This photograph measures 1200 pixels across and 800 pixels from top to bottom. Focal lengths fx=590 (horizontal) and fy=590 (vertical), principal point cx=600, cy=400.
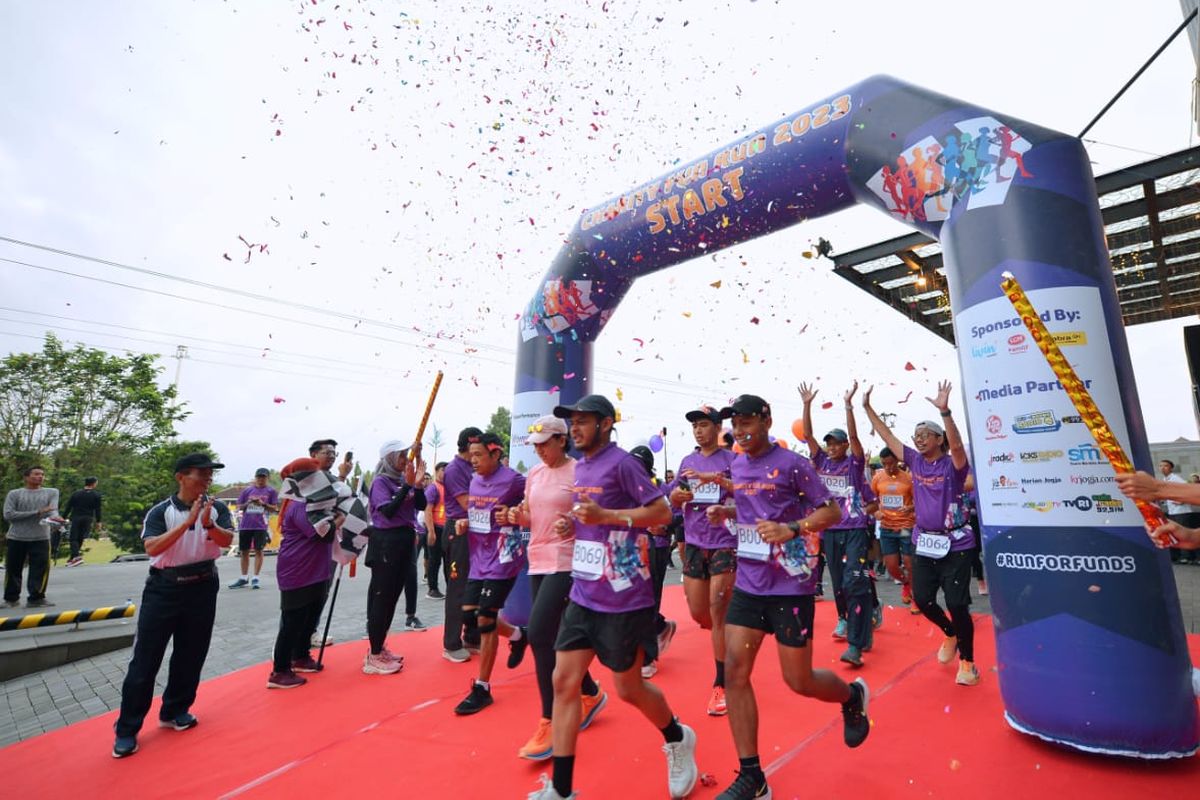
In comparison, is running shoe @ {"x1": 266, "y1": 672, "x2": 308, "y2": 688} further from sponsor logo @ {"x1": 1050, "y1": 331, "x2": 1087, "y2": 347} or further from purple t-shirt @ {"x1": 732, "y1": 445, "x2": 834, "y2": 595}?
sponsor logo @ {"x1": 1050, "y1": 331, "x2": 1087, "y2": 347}

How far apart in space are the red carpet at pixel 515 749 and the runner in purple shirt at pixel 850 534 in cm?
45

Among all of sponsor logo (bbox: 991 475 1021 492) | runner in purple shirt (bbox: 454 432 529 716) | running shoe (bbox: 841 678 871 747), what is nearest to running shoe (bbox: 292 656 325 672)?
runner in purple shirt (bbox: 454 432 529 716)

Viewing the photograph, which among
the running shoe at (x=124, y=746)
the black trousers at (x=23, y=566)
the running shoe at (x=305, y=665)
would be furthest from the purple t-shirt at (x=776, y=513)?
the black trousers at (x=23, y=566)

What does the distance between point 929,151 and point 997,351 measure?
1.62 meters

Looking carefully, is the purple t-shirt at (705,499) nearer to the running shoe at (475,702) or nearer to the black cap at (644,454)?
the black cap at (644,454)

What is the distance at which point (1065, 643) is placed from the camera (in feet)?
10.6

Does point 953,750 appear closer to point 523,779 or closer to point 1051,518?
point 1051,518

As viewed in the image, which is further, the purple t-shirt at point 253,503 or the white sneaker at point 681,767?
the purple t-shirt at point 253,503

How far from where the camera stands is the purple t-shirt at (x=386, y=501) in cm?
548

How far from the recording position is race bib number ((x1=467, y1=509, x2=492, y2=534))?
4.62 meters

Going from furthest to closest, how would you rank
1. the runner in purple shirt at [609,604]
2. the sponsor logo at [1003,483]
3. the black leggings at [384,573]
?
the black leggings at [384,573] → the sponsor logo at [1003,483] → the runner in purple shirt at [609,604]

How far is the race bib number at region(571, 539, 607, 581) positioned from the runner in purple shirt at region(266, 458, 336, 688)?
3018 millimetres

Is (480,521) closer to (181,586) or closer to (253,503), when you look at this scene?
(181,586)

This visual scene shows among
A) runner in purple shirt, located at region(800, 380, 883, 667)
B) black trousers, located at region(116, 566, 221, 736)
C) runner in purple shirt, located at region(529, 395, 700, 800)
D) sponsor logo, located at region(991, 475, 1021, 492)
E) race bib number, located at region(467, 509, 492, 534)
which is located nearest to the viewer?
runner in purple shirt, located at region(529, 395, 700, 800)
